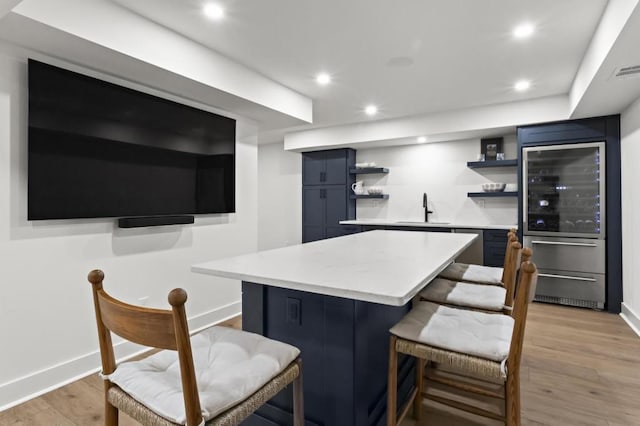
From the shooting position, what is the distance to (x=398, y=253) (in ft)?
6.37

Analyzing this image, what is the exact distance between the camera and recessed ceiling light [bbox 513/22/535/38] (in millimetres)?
2418

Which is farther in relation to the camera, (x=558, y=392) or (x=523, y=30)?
(x=523, y=30)

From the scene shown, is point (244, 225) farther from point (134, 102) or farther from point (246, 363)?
point (246, 363)

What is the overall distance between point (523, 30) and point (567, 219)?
243cm

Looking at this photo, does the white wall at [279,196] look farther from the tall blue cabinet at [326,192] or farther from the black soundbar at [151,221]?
the black soundbar at [151,221]

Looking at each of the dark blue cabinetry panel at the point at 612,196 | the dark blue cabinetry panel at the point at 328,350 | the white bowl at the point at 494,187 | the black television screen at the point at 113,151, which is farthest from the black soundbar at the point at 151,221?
the dark blue cabinetry panel at the point at 612,196

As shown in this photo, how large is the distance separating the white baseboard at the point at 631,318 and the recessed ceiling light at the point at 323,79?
364cm

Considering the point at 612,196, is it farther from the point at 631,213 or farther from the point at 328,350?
the point at 328,350

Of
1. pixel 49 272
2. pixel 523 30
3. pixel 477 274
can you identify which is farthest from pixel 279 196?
pixel 523 30

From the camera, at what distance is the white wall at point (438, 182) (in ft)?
16.1

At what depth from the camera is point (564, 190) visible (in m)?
3.95

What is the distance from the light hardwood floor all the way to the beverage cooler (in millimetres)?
836

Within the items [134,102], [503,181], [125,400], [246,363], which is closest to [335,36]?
[134,102]

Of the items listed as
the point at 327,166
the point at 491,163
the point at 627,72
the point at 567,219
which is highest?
the point at 627,72
